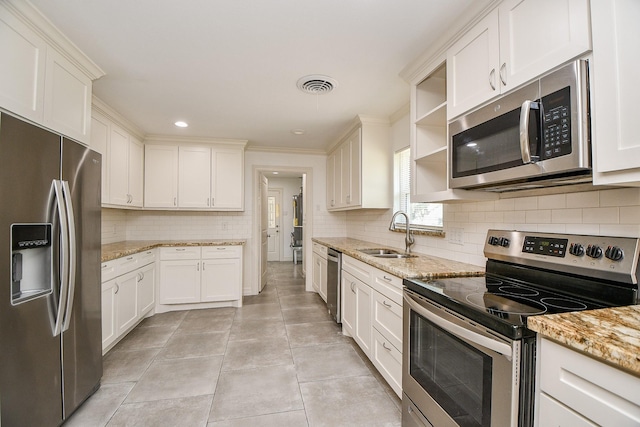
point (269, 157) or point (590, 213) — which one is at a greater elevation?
point (269, 157)

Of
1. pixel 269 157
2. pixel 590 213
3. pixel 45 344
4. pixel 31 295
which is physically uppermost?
pixel 269 157

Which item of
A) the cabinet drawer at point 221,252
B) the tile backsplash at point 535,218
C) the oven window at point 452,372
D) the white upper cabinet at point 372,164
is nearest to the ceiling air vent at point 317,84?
the white upper cabinet at point 372,164

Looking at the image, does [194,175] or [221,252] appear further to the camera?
[194,175]

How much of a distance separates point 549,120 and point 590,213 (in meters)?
0.52

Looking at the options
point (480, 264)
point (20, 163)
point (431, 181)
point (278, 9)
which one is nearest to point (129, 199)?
point (20, 163)

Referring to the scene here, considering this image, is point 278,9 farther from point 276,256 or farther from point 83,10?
point 276,256

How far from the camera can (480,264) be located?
6.30 ft

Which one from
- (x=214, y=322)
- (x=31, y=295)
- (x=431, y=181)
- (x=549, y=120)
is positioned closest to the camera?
(x=549, y=120)

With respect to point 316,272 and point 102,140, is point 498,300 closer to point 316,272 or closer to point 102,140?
point 316,272

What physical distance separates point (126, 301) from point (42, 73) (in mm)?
2069

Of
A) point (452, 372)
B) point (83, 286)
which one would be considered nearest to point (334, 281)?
point (452, 372)

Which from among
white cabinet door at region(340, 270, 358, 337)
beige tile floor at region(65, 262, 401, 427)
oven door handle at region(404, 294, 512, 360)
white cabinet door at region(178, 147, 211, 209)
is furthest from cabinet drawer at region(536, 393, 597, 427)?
white cabinet door at region(178, 147, 211, 209)

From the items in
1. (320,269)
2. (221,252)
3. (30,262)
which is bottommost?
(320,269)

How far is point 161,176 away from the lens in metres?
3.89
